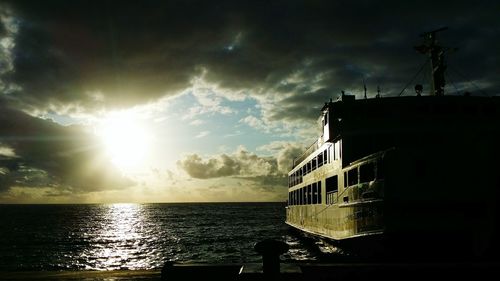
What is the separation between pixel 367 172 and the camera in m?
20.2

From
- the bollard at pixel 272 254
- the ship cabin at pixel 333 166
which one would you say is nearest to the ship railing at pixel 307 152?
the ship cabin at pixel 333 166

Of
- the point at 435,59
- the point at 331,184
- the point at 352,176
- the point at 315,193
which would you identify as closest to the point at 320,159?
the point at 315,193

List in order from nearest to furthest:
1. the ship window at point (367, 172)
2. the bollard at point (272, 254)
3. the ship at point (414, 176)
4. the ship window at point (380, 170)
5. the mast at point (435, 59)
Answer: the bollard at point (272, 254), the ship at point (414, 176), the ship window at point (380, 170), the ship window at point (367, 172), the mast at point (435, 59)

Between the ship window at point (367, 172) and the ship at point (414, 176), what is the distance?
0.05 m

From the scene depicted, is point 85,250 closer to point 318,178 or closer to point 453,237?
point 318,178

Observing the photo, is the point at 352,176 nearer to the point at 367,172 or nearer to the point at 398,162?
the point at 367,172

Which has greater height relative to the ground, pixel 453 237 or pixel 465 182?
pixel 465 182

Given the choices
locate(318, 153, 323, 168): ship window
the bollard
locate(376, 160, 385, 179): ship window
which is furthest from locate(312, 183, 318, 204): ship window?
the bollard

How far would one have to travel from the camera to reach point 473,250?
55.3 feet

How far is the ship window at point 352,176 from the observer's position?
22172 mm

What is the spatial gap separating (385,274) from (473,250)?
32.3 feet

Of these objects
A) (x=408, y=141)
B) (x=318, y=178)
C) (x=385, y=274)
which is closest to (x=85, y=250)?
(x=318, y=178)

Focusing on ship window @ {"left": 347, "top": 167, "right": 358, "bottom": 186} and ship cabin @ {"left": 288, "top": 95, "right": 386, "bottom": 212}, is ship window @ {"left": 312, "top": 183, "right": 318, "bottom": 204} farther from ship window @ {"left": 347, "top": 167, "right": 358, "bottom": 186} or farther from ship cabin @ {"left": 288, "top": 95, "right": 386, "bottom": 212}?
ship window @ {"left": 347, "top": 167, "right": 358, "bottom": 186}

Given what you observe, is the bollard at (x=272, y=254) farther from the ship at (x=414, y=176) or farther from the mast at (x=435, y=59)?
the mast at (x=435, y=59)
